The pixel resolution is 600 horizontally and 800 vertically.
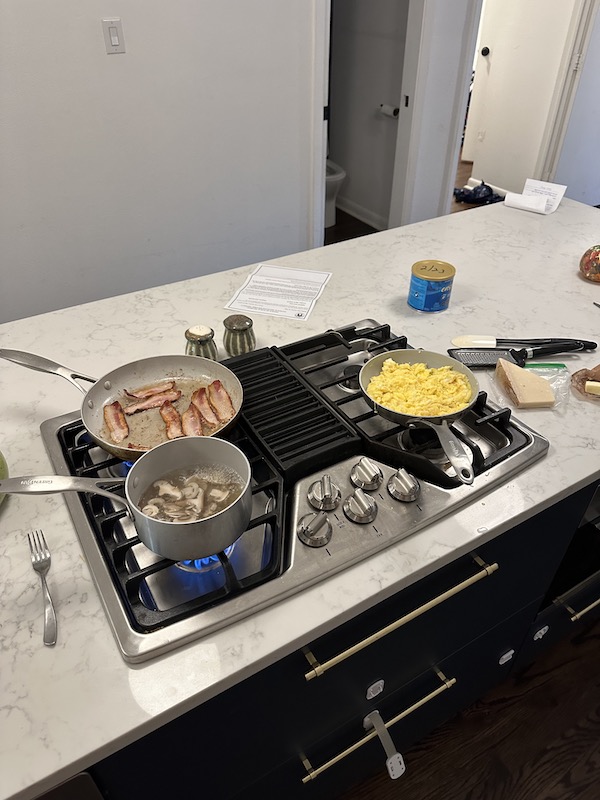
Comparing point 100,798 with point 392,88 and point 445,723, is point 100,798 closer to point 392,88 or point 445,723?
point 445,723

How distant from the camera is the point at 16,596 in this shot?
0.74m

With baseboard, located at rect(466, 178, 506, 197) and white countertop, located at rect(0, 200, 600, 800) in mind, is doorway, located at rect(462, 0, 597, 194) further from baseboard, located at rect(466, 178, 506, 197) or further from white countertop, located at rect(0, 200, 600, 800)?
white countertop, located at rect(0, 200, 600, 800)

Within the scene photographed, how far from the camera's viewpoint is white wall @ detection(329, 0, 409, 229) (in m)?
3.36

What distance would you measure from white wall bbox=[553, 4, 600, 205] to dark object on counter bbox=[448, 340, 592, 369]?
3434mm

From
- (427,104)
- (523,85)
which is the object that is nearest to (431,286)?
(427,104)

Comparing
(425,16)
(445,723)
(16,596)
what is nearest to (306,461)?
(16,596)

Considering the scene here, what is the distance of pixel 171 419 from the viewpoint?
0.94 meters

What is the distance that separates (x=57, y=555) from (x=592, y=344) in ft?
3.69

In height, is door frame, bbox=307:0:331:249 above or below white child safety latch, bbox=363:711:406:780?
above

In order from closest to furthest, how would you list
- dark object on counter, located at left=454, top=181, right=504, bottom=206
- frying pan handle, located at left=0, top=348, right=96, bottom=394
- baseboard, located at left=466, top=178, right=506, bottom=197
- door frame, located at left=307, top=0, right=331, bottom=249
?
frying pan handle, located at left=0, top=348, right=96, bottom=394 < door frame, located at left=307, top=0, right=331, bottom=249 < dark object on counter, located at left=454, top=181, right=504, bottom=206 < baseboard, located at left=466, top=178, right=506, bottom=197

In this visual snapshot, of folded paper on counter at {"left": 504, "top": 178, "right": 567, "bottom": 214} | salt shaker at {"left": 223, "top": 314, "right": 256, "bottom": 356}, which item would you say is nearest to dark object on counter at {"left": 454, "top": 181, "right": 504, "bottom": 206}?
folded paper on counter at {"left": 504, "top": 178, "right": 567, "bottom": 214}

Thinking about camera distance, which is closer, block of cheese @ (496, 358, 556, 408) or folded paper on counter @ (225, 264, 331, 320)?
block of cheese @ (496, 358, 556, 408)

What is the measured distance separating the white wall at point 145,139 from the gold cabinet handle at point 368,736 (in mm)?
1954

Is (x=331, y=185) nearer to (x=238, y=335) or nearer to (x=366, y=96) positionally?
(x=366, y=96)
